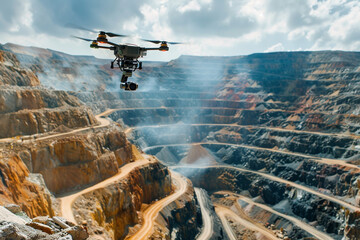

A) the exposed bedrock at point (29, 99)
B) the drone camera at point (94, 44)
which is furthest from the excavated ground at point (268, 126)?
the drone camera at point (94, 44)

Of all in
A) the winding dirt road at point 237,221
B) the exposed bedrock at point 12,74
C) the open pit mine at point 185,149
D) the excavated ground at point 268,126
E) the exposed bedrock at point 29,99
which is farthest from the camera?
the excavated ground at point 268,126

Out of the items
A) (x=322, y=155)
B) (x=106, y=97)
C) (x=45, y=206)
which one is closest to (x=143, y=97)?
(x=106, y=97)

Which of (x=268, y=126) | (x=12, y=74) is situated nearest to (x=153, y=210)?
(x=12, y=74)

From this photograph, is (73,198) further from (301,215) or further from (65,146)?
(301,215)

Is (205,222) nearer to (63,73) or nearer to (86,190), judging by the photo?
(86,190)

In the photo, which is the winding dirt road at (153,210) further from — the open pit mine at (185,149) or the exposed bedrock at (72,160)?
the exposed bedrock at (72,160)

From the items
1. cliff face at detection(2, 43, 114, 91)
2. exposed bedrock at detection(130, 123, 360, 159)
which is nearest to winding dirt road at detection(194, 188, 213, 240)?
exposed bedrock at detection(130, 123, 360, 159)

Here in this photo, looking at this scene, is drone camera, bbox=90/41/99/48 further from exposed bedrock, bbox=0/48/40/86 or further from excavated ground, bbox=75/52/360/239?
excavated ground, bbox=75/52/360/239
